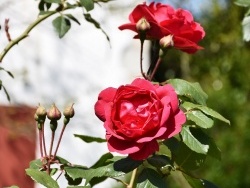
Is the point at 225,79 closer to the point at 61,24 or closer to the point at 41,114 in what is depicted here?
the point at 61,24

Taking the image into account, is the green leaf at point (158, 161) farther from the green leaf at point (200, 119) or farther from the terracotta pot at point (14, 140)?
the terracotta pot at point (14, 140)

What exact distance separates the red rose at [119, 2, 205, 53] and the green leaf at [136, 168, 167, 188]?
0.22 meters

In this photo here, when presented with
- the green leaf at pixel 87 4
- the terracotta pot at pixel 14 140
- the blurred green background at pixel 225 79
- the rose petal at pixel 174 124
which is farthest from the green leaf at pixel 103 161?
the terracotta pot at pixel 14 140

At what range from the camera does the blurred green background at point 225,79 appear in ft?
15.4

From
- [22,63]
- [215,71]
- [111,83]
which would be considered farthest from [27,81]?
[215,71]

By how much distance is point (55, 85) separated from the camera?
4953 mm

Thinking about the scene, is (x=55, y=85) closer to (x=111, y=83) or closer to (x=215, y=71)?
(x=111, y=83)

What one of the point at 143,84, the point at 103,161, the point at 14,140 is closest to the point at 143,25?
the point at 143,84

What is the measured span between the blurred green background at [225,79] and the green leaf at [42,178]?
306 cm

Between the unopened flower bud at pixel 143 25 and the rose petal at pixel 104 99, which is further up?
the unopened flower bud at pixel 143 25

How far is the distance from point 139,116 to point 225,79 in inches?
186

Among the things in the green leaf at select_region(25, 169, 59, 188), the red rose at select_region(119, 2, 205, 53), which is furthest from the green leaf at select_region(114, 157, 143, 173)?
the red rose at select_region(119, 2, 205, 53)

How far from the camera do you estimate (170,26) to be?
53.0 inches

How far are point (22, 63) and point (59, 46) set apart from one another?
1.01ft
